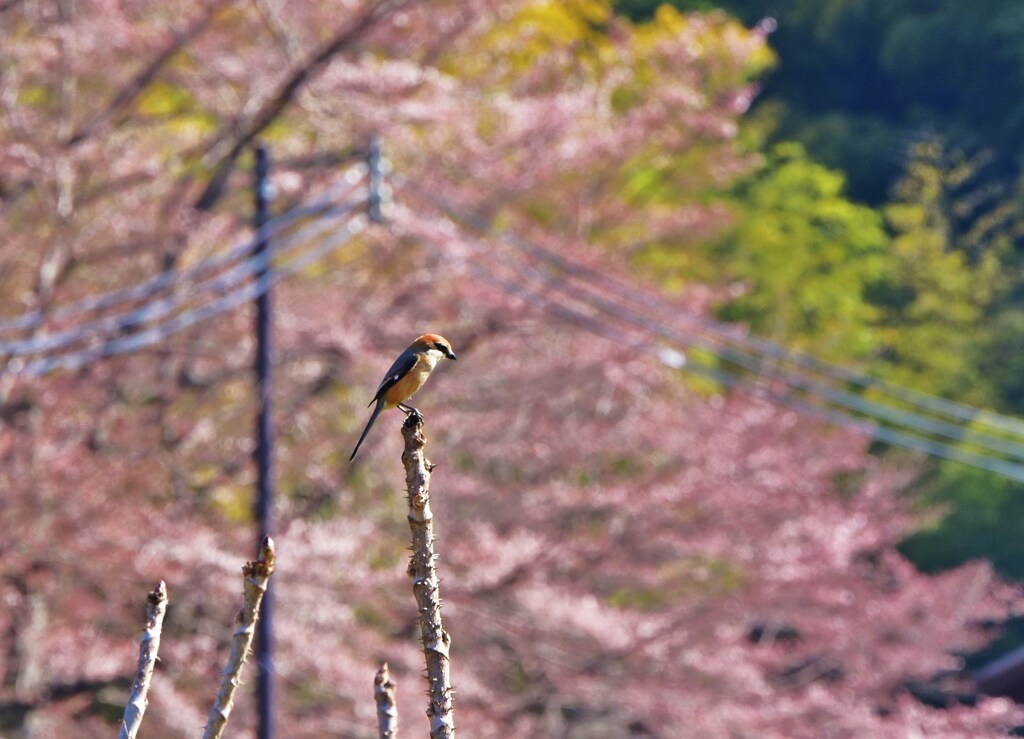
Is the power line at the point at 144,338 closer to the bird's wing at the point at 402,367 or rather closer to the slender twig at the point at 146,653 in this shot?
the bird's wing at the point at 402,367

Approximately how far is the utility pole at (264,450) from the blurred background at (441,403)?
7.5 inches

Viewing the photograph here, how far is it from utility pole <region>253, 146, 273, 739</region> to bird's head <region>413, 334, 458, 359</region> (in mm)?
7501

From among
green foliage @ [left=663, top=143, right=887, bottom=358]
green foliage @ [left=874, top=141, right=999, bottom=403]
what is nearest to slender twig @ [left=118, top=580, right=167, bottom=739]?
green foliage @ [left=663, top=143, right=887, bottom=358]

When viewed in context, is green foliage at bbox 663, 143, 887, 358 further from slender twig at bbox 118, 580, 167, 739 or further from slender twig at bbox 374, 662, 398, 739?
slender twig at bbox 118, 580, 167, 739

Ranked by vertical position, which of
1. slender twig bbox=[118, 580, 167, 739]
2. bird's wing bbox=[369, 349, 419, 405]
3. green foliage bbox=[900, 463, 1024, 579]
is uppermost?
green foliage bbox=[900, 463, 1024, 579]

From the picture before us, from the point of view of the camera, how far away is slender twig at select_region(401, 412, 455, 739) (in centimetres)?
188

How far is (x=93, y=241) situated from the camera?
13.0m

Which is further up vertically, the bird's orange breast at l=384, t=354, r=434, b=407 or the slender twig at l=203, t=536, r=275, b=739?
the bird's orange breast at l=384, t=354, r=434, b=407

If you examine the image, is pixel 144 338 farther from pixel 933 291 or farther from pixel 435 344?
pixel 933 291

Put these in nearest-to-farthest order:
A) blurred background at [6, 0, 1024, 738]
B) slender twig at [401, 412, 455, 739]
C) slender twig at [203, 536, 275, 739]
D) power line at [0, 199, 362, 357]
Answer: slender twig at [203, 536, 275, 739], slender twig at [401, 412, 455, 739], power line at [0, 199, 362, 357], blurred background at [6, 0, 1024, 738]

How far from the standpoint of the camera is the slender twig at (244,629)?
68.7 inches

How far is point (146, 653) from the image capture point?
1.82 m

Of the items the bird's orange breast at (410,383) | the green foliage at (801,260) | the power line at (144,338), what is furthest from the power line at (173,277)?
the green foliage at (801,260)

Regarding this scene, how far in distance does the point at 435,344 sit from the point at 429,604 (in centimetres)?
156
